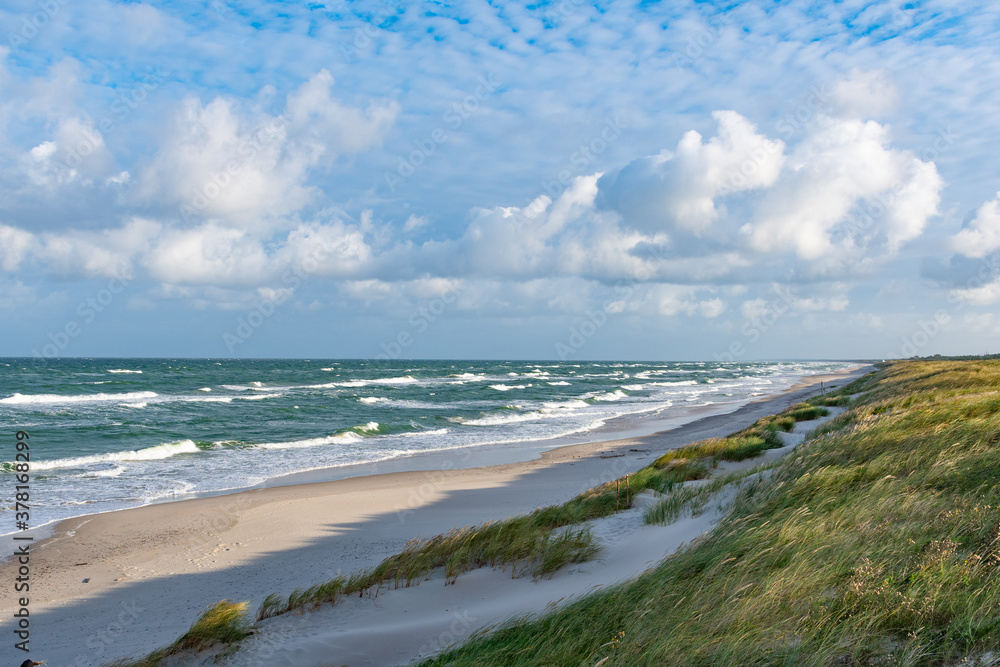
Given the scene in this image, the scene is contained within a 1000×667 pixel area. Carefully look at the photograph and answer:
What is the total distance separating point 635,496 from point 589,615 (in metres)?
5.86

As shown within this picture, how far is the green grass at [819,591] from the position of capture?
11.1 feet

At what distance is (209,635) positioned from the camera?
18.7 ft

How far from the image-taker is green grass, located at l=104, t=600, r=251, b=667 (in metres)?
5.51

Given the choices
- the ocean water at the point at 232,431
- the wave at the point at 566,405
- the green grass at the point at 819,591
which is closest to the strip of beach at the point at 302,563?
the green grass at the point at 819,591

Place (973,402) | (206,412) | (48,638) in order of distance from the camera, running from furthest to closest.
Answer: (206,412)
(973,402)
(48,638)

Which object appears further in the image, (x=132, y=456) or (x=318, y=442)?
(x=318, y=442)

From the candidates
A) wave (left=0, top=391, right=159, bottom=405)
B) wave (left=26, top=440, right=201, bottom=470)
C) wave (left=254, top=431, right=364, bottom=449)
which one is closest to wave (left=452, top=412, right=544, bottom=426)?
wave (left=254, top=431, right=364, bottom=449)

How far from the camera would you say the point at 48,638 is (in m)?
6.76

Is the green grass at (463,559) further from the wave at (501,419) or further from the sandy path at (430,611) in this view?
the wave at (501,419)

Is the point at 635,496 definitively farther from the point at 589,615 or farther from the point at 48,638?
the point at 48,638

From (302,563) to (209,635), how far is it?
11.8 ft

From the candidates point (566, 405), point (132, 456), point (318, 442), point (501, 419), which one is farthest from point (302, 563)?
point (566, 405)

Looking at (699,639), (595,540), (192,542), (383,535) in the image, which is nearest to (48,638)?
(192,542)

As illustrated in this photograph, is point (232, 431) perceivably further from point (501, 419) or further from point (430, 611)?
point (430, 611)
